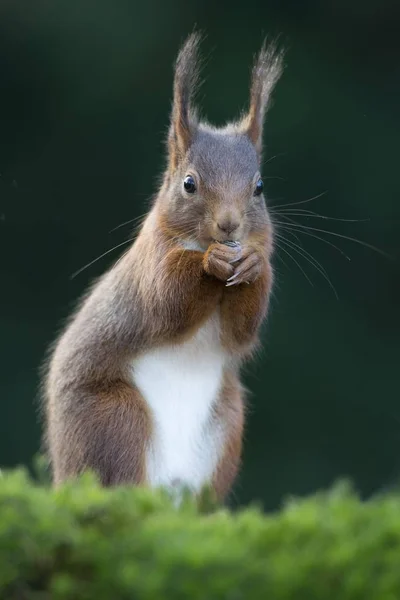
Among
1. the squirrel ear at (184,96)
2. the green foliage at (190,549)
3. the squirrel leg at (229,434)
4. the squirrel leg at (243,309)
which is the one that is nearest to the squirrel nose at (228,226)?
the squirrel leg at (243,309)

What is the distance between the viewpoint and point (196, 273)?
77.2 inches

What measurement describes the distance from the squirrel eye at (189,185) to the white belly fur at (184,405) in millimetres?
260

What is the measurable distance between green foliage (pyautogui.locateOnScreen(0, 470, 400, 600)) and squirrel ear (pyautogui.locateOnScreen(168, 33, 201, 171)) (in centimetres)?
126

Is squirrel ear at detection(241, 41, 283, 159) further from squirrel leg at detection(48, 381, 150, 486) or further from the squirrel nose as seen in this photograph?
squirrel leg at detection(48, 381, 150, 486)

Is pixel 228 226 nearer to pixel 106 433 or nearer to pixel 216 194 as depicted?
pixel 216 194

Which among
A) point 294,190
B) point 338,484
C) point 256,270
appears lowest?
point 338,484

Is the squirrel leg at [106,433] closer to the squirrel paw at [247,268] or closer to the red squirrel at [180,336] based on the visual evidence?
the red squirrel at [180,336]

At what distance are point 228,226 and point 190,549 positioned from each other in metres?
1.17

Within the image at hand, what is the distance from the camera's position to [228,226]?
1.91 metres

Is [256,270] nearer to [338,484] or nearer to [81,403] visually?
[81,403]

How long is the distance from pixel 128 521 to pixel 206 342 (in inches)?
45.5

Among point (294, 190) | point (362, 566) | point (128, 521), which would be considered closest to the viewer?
point (362, 566)

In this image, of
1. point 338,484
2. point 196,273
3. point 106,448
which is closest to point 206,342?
point 196,273

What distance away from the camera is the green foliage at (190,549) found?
2.52 feet
